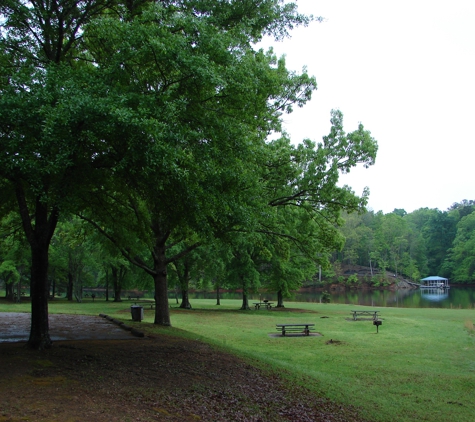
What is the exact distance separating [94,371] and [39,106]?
488 centimetres


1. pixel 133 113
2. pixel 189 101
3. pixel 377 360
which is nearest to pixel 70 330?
pixel 189 101

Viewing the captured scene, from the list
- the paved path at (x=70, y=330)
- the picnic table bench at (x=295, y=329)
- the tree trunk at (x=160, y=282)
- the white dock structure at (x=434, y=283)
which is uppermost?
the tree trunk at (x=160, y=282)

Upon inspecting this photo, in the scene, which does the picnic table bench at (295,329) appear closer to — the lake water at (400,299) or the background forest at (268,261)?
the background forest at (268,261)

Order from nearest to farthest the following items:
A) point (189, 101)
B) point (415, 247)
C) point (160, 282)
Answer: point (189, 101) < point (160, 282) < point (415, 247)

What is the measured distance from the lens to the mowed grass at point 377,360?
8.81 meters

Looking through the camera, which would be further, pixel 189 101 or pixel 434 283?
pixel 434 283

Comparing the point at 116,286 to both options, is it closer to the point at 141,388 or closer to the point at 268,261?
the point at 268,261

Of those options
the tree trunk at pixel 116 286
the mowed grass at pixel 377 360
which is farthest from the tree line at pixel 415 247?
the mowed grass at pixel 377 360

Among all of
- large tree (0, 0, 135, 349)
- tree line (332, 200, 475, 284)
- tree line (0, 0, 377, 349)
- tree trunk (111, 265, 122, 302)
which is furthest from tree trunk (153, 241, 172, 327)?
tree line (332, 200, 475, 284)

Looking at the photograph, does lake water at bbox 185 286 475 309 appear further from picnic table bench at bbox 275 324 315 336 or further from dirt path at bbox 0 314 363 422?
dirt path at bbox 0 314 363 422

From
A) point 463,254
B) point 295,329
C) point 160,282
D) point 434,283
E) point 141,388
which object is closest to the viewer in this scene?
point 141,388

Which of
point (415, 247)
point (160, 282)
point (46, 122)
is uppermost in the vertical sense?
point (46, 122)

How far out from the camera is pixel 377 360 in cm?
1365

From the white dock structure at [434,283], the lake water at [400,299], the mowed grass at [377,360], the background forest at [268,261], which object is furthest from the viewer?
the white dock structure at [434,283]
